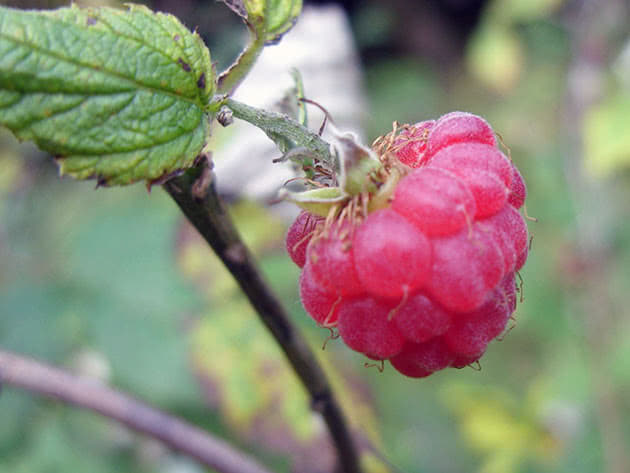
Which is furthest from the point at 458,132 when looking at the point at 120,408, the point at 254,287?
the point at 120,408

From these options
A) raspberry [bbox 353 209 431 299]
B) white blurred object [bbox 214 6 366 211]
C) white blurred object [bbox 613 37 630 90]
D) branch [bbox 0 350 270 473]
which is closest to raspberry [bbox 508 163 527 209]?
raspberry [bbox 353 209 431 299]

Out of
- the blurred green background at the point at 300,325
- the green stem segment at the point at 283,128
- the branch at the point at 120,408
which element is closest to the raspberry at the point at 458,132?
the green stem segment at the point at 283,128

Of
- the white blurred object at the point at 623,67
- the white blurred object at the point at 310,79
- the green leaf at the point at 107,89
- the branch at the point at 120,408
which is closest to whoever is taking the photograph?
the green leaf at the point at 107,89

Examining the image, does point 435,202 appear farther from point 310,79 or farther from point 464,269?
point 310,79

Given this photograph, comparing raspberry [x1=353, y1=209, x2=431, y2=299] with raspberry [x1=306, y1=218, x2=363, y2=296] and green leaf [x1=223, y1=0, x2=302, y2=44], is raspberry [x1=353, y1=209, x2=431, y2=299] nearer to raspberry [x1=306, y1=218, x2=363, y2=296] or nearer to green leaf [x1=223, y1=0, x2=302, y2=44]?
raspberry [x1=306, y1=218, x2=363, y2=296]

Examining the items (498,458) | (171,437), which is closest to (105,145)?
(171,437)

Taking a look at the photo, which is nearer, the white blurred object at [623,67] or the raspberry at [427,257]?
the raspberry at [427,257]

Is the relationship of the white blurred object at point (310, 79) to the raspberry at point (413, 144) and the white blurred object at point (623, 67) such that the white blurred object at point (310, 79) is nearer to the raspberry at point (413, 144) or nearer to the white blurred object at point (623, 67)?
the white blurred object at point (623, 67)
